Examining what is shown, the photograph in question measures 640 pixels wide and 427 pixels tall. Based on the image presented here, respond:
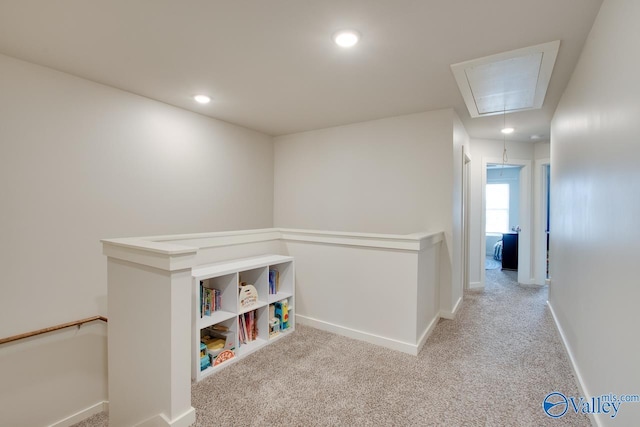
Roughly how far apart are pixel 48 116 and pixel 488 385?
13.0 feet

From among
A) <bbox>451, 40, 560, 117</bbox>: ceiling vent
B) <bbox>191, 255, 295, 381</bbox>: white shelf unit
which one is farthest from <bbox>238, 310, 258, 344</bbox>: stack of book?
<bbox>451, 40, 560, 117</bbox>: ceiling vent

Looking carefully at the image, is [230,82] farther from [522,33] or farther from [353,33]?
[522,33]

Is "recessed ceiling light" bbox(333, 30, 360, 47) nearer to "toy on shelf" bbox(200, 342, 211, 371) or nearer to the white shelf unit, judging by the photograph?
the white shelf unit

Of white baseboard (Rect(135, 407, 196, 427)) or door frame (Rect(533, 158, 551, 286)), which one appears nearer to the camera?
white baseboard (Rect(135, 407, 196, 427))

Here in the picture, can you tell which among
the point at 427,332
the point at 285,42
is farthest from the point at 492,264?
the point at 285,42

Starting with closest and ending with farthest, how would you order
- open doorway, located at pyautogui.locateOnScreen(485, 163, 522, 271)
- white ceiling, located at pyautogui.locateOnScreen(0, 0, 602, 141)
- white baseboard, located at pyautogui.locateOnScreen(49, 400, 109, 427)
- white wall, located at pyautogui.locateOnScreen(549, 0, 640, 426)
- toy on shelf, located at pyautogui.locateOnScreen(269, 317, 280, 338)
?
white wall, located at pyautogui.locateOnScreen(549, 0, 640, 426) < white ceiling, located at pyautogui.locateOnScreen(0, 0, 602, 141) < white baseboard, located at pyautogui.locateOnScreen(49, 400, 109, 427) < toy on shelf, located at pyautogui.locateOnScreen(269, 317, 280, 338) < open doorway, located at pyautogui.locateOnScreen(485, 163, 522, 271)

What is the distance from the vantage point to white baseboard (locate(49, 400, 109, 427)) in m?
2.41

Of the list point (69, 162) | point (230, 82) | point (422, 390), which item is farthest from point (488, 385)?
point (69, 162)

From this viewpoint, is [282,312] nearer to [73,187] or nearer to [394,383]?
[394,383]

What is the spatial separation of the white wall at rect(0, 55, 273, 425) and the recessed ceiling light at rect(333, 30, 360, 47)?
7.10 ft

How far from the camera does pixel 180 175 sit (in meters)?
3.36

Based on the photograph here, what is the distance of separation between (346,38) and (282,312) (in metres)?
2.42

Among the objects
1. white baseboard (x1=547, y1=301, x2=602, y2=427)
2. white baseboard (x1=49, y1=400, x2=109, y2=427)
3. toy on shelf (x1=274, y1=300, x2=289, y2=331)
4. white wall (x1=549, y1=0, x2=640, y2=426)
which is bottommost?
white baseboard (x1=49, y1=400, x2=109, y2=427)

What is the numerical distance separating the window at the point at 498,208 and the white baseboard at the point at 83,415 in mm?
8400
